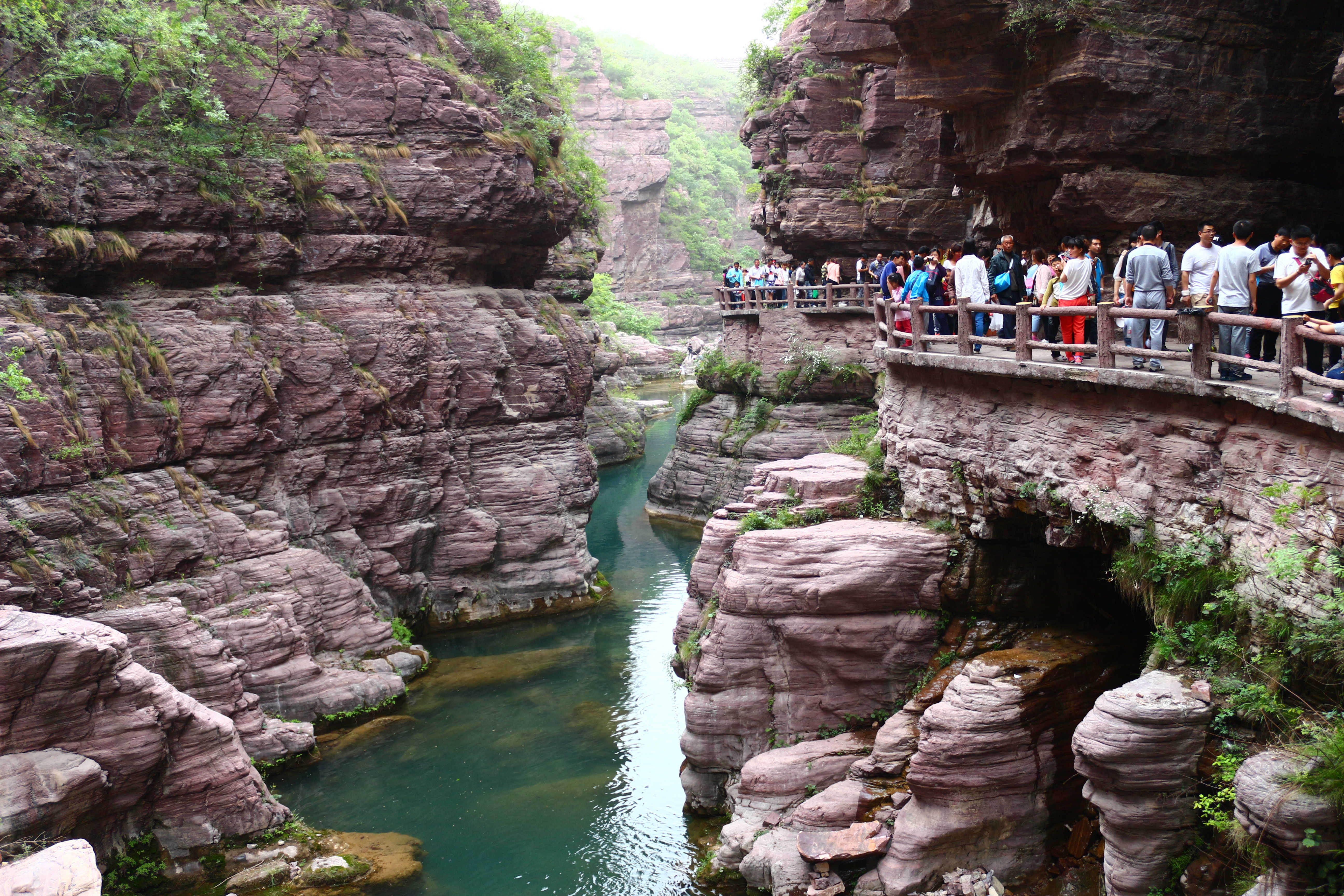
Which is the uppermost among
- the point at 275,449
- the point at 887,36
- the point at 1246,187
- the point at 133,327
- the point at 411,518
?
the point at 887,36

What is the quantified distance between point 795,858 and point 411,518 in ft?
49.2

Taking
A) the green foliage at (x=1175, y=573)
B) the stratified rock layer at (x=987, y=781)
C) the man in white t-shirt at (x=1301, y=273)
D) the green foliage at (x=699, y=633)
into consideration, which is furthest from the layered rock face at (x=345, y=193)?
the man in white t-shirt at (x=1301, y=273)

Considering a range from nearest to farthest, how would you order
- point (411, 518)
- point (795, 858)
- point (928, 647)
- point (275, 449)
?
1. point (795, 858)
2. point (928, 647)
3. point (275, 449)
4. point (411, 518)

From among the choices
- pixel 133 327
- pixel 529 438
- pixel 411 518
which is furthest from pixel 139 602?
Result: pixel 529 438

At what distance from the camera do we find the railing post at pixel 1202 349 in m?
10.5

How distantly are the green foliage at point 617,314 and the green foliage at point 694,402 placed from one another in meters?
28.0

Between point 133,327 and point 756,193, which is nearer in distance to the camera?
point 133,327

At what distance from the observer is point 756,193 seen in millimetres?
52625

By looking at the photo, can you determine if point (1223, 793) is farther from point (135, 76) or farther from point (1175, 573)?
point (135, 76)

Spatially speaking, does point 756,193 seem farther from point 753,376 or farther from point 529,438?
point 529,438

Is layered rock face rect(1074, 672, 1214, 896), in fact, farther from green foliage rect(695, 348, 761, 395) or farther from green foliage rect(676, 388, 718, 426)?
green foliage rect(676, 388, 718, 426)

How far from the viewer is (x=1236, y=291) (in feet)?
36.0

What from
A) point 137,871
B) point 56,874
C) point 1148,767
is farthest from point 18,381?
point 1148,767

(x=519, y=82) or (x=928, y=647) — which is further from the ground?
(x=519, y=82)
